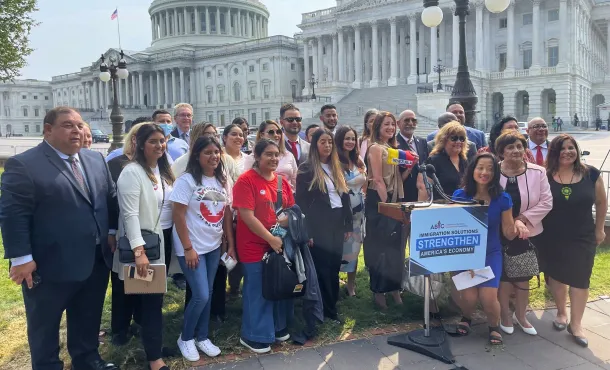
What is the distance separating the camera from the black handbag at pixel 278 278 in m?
5.03

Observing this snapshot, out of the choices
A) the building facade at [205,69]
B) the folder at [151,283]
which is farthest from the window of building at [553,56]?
the folder at [151,283]

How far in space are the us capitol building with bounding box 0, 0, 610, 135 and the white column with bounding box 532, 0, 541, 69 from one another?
104 mm

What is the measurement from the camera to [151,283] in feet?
14.8

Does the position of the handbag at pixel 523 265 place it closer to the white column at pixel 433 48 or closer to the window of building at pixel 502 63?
the white column at pixel 433 48

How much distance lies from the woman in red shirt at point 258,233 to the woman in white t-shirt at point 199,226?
10.0 inches

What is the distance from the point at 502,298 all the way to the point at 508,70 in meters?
50.7

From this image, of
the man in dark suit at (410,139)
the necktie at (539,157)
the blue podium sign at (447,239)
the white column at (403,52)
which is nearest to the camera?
the blue podium sign at (447,239)

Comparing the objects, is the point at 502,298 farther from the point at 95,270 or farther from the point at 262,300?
the point at 95,270

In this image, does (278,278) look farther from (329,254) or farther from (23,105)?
(23,105)

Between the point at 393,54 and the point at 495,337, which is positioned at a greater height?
the point at 393,54

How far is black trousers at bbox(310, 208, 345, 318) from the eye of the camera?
5.86 metres

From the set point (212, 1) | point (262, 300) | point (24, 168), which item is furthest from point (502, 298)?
point (212, 1)

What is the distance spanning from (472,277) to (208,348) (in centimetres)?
290

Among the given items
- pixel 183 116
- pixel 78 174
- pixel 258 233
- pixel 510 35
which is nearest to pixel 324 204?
pixel 258 233
